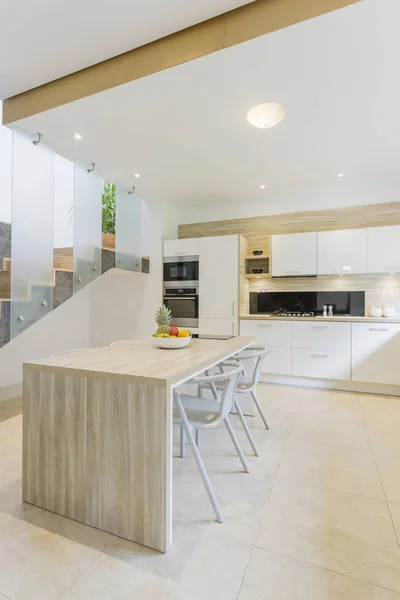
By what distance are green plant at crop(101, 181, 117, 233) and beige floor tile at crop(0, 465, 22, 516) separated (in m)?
2.72

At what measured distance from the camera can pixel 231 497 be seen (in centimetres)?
173

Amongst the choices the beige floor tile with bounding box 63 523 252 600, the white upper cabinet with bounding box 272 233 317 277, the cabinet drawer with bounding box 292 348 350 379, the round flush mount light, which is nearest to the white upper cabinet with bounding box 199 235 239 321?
the white upper cabinet with bounding box 272 233 317 277

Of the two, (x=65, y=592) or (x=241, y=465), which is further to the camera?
(x=241, y=465)

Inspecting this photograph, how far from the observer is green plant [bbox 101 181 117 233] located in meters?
3.92

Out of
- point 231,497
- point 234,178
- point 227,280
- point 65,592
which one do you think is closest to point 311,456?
point 231,497

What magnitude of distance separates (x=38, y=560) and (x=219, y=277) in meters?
3.44

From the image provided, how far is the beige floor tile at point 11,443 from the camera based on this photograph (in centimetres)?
213

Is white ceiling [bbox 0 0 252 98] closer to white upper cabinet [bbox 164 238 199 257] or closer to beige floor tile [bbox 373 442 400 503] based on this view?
white upper cabinet [bbox 164 238 199 257]

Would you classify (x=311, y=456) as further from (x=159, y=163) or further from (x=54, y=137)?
(x=54, y=137)

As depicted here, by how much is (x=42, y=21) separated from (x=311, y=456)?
328cm

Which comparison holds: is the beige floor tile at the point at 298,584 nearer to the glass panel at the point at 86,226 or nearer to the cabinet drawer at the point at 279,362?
the cabinet drawer at the point at 279,362

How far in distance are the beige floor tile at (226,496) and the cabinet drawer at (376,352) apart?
7.19 feet

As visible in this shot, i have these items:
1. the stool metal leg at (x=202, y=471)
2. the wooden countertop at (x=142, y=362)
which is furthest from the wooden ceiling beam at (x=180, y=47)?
the stool metal leg at (x=202, y=471)

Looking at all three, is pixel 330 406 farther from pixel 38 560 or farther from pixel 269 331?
pixel 38 560
